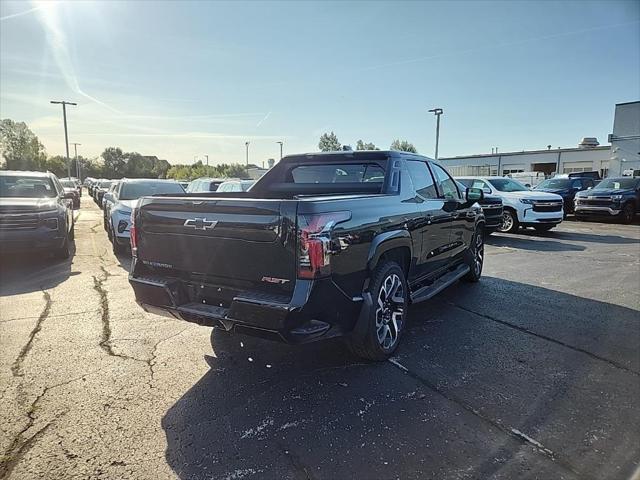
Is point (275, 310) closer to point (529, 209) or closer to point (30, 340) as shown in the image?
point (30, 340)

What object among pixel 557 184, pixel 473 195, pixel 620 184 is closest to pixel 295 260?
pixel 473 195

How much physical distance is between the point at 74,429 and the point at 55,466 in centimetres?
36

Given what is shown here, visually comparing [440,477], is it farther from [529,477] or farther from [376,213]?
[376,213]

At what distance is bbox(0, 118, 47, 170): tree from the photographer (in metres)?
65.1

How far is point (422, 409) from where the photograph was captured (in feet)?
9.47

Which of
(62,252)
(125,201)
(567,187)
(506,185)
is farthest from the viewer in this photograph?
(567,187)

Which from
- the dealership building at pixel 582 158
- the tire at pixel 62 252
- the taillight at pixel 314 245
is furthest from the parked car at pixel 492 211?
the dealership building at pixel 582 158

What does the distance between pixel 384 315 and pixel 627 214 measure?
666 inches

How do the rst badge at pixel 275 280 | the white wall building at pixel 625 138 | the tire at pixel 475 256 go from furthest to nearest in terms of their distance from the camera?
the white wall building at pixel 625 138, the tire at pixel 475 256, the rst badge at pixel 275 280

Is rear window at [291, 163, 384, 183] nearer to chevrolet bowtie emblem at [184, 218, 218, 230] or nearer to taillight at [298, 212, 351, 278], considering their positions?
taillight at [298, 212, 351, 278]

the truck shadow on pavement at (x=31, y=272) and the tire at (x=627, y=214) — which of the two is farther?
the tire at (x=627, y=214)

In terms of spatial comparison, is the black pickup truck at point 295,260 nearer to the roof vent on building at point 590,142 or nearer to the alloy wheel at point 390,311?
the alloy wheel at point 390,311

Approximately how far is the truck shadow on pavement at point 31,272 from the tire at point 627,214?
1829cm

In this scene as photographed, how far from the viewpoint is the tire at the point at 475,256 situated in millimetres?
6121
